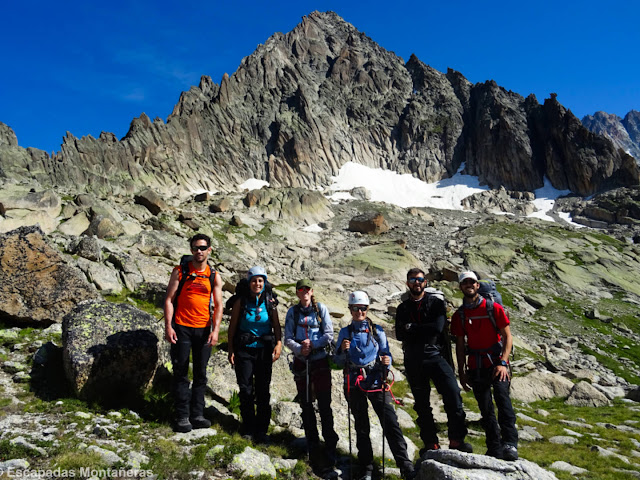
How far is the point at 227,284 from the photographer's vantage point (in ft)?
83.6

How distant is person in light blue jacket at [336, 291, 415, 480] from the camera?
7773 mm

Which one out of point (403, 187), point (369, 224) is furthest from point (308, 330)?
point (403, 187)

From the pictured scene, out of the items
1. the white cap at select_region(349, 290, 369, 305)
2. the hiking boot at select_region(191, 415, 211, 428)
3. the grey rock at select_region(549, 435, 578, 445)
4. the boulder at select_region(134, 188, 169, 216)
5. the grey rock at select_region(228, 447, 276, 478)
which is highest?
the boulder at select_region(134, 188, 169, 216)

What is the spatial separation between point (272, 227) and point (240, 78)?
108 metres

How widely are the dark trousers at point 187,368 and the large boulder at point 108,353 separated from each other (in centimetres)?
151

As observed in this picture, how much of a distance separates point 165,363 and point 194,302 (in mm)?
2990

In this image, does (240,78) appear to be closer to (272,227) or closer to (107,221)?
(272,227)

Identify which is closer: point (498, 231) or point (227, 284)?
point (227, 284)

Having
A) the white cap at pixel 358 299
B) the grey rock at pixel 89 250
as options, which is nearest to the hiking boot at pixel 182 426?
the white cap at pixel 358 299

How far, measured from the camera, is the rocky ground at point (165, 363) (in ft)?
22.9

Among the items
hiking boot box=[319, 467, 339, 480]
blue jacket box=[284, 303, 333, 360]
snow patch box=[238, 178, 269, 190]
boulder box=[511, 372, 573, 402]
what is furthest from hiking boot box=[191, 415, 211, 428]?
snow patch box=[238, 178, 269, 190]

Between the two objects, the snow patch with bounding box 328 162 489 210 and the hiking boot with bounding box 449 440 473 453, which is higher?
the snow patch with bounding box 328 162 489 210

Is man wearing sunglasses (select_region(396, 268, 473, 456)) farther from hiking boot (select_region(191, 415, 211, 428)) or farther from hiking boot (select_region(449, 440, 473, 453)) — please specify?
hiking boot (select_region(191, 415, 211, 428))

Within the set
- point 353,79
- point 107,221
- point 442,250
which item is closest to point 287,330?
point 107,221
